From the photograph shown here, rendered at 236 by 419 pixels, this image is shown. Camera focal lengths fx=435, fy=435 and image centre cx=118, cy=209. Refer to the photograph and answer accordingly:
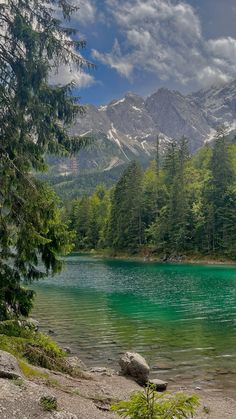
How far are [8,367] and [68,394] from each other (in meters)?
2.04

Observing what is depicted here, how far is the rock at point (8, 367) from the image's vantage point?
411 inches

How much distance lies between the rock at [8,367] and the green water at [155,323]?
8609 millimetres

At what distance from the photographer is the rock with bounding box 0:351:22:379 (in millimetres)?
10445

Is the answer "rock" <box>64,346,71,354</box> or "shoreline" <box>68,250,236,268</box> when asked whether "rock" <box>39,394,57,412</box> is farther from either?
"shoreline" <box>68,250,236,268</box>

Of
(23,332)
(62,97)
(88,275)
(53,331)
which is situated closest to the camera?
(23,332)

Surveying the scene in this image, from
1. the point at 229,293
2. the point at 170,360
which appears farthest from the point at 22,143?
the point at 229,293

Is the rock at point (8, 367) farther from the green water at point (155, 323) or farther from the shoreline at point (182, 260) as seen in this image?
the shoreline at point (182, 260)

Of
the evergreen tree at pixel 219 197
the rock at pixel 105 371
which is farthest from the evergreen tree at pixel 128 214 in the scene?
the rock at pixel 105 371

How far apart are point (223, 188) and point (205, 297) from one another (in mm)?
58024

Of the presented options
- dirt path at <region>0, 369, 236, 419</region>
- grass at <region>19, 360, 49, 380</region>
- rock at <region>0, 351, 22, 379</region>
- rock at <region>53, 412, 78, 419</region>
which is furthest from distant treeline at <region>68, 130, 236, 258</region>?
rock at <region>53, 412, 78, 419</region>

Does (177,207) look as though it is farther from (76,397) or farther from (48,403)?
(48,403)

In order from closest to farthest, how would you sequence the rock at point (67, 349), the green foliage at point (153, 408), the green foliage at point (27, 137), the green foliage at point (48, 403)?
the green foliage at point (153, 408), the green foliage at point (48, 403), the green foliage at point (27, 137), the rock at point (67, 349)

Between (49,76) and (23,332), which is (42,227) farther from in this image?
(49,76)

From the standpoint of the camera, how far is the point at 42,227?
15953 millimetres
